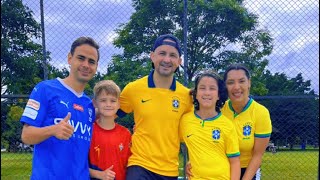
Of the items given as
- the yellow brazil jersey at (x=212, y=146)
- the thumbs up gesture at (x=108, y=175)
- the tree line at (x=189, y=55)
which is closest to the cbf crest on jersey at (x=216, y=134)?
the yellow brazil jersey at (x=212, y=146)

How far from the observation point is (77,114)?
298 centimetres

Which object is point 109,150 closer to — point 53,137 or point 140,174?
point 140,174

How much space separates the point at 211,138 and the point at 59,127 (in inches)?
45.2

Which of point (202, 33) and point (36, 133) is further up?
point (202, 33)

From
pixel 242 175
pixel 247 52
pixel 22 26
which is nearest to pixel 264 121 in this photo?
pixel 242 175

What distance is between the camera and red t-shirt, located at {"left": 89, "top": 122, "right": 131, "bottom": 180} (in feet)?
10.6

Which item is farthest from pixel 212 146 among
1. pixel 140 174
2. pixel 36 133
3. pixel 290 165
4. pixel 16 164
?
pixel 290 165

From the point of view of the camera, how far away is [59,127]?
106 inches

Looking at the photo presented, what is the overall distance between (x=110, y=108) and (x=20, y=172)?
5.50m

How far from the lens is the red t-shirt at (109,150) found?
3.24 metres

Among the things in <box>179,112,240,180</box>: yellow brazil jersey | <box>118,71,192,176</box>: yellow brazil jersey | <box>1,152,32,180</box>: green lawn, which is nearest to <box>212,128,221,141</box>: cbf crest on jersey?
<box>179,112,240,180</box>: yellow brazil jersey

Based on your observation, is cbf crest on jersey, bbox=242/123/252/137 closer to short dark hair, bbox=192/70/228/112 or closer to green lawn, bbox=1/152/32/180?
short dark hair, bbox=192/70/228/112

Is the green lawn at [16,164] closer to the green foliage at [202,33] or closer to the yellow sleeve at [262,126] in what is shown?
the green foliage at [202,33]

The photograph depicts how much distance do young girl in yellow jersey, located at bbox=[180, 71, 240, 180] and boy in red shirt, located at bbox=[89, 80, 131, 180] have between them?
0.50 metres
